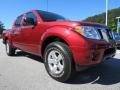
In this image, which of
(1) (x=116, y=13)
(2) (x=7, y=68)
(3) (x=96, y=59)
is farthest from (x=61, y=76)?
(1) (x=116, y=13)

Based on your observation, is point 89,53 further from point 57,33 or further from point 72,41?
point 57,33

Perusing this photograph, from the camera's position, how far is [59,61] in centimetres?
498

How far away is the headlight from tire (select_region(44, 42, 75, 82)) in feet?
1.51

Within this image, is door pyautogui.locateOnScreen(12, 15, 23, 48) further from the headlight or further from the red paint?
the headlight

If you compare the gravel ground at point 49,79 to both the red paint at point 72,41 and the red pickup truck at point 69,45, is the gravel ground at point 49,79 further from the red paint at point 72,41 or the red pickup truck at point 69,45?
the red paint at point 72,41

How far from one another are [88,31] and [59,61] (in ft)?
3.04

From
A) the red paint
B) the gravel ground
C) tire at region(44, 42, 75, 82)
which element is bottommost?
the gravel ground

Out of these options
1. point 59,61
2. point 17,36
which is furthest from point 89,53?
point 17,36

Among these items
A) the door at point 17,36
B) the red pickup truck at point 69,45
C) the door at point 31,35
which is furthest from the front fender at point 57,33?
the door at point 17,36

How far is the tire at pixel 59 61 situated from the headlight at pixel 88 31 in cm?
46

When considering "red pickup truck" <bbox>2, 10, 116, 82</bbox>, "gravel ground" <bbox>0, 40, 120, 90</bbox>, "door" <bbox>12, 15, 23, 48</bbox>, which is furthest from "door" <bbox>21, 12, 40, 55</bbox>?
"gravel ground" <bbox>0, 40, 120, 90</bbox>

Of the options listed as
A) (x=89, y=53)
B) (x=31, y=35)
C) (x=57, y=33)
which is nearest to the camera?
(x=89, y=53)

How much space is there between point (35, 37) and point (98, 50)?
201 centimetres

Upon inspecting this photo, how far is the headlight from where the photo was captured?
180 inches
